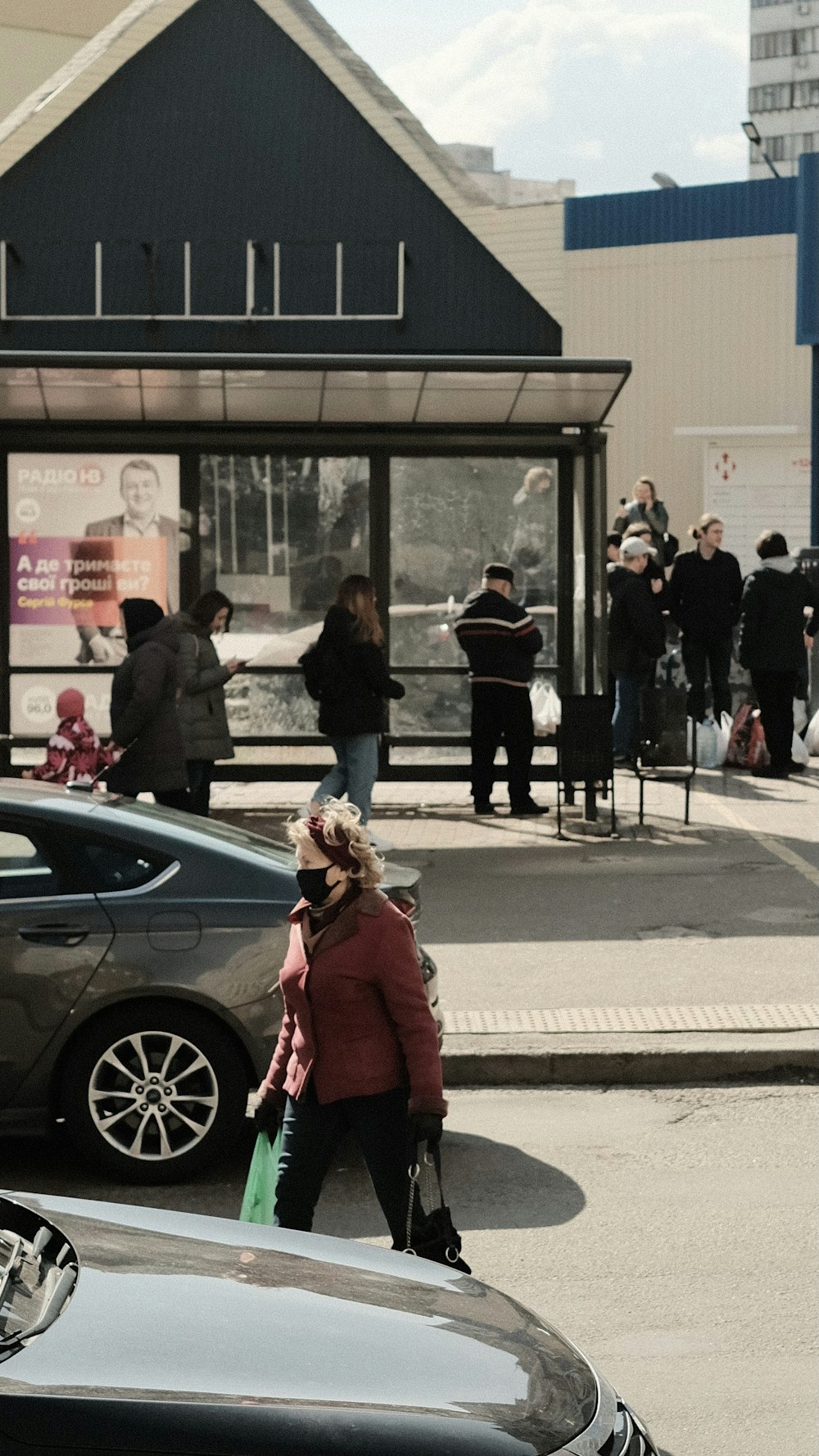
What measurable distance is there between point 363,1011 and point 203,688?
306 inches

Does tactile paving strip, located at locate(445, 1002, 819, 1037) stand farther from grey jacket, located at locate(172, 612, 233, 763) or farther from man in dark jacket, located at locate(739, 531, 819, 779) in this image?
man in dark jacket, located at locate(739, 531, 819, 779)

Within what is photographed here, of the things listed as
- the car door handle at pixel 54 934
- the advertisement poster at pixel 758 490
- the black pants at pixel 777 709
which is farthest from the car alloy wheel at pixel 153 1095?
the advertisement poster at pixel 758 490

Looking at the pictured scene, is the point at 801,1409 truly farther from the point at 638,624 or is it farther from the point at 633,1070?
the point at 638,624

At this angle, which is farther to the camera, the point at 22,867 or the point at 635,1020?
the point at 635,1020

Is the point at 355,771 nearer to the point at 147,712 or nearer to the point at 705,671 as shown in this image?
the point at 147,712

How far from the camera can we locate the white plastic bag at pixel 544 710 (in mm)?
15000

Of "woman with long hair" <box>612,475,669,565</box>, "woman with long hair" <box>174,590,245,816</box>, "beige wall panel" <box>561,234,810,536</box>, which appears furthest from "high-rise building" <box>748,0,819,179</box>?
"woman with long hair" <box>174,590,245,816</box>

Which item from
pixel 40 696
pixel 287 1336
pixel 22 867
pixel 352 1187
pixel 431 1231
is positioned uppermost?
pixel 40 696

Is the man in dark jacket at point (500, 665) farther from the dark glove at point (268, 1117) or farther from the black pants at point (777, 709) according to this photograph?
the dark glove at point (268, 1117)

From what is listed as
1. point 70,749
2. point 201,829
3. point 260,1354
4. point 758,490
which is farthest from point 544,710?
point 758,490

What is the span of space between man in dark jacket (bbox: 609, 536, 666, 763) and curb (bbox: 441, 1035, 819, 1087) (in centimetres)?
825

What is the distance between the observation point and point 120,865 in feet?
22.8

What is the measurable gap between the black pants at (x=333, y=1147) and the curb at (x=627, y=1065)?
2997mm

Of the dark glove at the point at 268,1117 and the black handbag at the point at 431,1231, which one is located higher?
the dark glove at the point at 268,1117
